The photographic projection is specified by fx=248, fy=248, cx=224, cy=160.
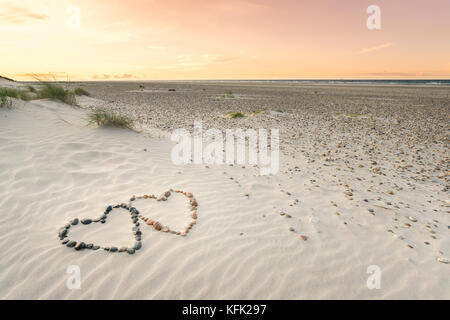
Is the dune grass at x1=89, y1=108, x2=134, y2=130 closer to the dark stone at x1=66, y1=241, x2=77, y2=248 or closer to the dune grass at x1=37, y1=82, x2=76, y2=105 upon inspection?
the dune grass at x1=37, y1=82, x2=76, y2=105

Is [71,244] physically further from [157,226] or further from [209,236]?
[209,236]

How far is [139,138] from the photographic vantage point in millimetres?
7680

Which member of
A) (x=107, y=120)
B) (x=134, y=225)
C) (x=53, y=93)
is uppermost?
(x=53, y=93)

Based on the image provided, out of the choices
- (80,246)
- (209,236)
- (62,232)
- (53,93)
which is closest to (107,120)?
(62,232)

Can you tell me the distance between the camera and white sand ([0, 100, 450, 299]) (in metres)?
2.70

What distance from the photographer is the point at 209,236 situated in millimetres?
3451

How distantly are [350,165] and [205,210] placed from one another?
4461 mm

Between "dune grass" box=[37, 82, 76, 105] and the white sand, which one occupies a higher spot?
"dune grass" box=[37, 82, 76, 105]

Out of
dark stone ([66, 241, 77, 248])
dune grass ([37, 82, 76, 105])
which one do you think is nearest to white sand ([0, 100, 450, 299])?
dark stone ([66, 241, 77, 248])

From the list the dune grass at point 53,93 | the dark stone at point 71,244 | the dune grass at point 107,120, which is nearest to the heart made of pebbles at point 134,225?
the dark stone at point 71,244

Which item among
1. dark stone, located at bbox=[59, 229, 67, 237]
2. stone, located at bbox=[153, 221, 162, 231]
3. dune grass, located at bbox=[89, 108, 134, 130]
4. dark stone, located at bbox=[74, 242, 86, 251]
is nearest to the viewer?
dark stone, located at bbox=[74, 242, 86, 251]

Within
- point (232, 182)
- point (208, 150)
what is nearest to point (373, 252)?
point (232, 182)

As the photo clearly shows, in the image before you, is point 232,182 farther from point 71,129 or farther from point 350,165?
point 71,129

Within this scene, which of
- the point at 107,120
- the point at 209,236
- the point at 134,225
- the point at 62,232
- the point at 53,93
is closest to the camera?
the point at 62,232
